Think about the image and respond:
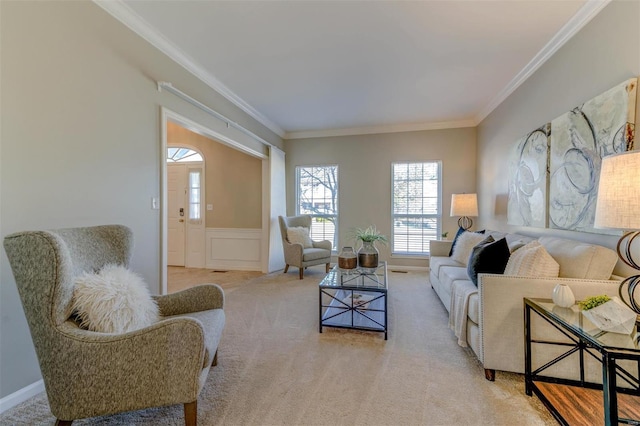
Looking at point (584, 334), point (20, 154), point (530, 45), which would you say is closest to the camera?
point (584, 334)

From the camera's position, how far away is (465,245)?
3252 millimetres

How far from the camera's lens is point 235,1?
197cm

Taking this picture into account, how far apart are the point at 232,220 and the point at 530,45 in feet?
15.4

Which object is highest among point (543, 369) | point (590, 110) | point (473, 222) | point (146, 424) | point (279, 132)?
point (279, 132)

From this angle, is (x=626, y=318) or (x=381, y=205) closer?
(x=626, y=318)

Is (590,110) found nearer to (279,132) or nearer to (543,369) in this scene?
(543,369)

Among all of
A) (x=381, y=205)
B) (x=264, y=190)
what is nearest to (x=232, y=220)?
(x=264, y=190)

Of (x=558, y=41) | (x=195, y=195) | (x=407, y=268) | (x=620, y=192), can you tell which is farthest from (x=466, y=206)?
(x=195, y=195)

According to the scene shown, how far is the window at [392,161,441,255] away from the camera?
4840mm

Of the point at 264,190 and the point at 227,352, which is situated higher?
the point at 264,190

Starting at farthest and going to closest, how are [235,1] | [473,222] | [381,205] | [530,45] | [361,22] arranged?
[381,205], [473,222], [530,45], [361,22], [235,1]

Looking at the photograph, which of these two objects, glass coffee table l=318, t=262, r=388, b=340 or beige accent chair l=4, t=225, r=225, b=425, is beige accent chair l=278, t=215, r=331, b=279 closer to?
glass coffee table l=318, t=262, r=388, b=340

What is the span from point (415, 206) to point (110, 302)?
4.57m

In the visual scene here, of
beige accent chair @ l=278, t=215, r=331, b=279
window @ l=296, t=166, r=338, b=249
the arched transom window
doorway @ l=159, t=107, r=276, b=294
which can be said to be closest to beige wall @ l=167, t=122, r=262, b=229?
doorway @ l=159, t=107, r=276, b=294
